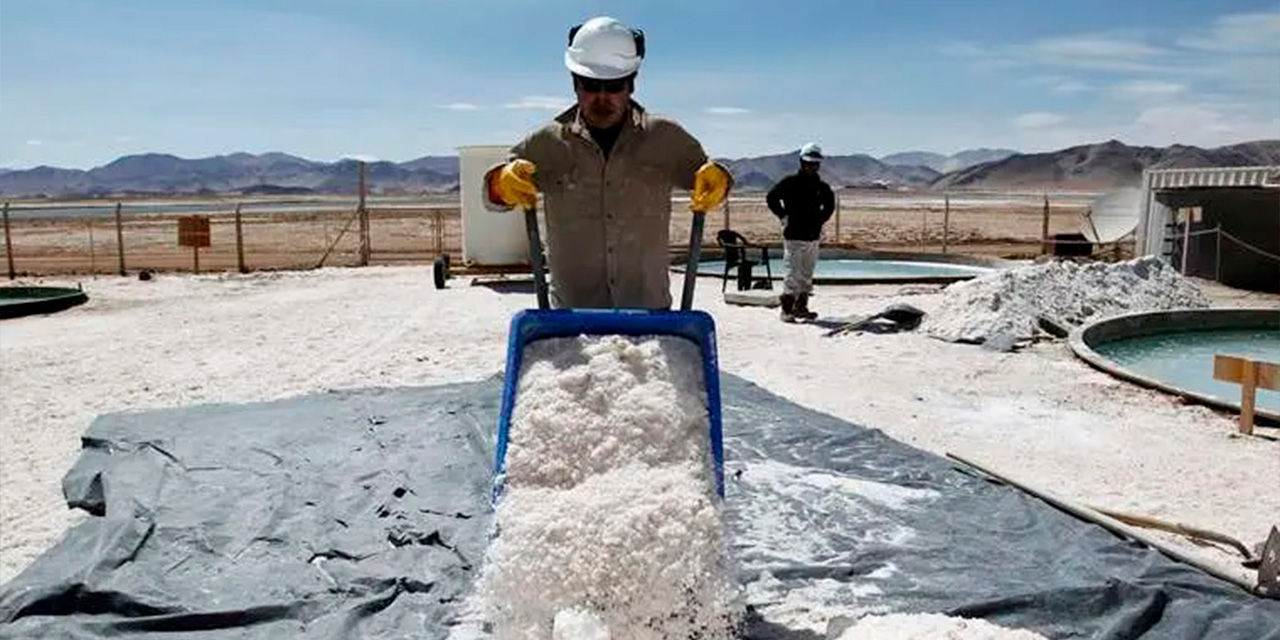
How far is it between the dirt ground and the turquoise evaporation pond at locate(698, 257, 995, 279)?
2.15m

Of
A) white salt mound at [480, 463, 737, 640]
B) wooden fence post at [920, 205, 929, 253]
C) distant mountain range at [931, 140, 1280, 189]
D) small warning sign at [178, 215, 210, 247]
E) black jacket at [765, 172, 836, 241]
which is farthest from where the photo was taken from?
distant mountain range at [931, 140, 1280, 189]

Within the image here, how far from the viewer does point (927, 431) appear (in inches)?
233

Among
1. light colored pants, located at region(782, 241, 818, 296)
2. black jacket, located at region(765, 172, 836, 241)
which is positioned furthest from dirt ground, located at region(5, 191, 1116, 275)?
black jacket, located at region(765, 172, 836, 241)

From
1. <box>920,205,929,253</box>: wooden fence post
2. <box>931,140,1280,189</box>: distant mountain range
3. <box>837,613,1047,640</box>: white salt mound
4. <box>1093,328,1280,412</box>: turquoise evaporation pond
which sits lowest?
<box>1093,328,1280,412</box>: turquoise evaporation pond

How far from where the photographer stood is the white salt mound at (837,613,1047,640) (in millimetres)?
2682

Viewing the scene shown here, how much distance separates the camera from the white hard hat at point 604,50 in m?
2.95

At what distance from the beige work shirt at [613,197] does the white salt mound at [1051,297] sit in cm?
597

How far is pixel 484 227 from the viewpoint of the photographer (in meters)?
13.2

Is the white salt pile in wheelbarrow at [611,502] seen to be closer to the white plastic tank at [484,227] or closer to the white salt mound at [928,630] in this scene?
the white salt mound at [928,630]

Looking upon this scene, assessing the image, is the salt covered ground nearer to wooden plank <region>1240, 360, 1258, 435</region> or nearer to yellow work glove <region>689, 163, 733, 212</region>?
wooden plank <region>1240, 360, 1258, 435</region>

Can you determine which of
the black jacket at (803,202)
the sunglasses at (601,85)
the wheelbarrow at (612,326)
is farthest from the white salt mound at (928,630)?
the black jacket at (803,202)

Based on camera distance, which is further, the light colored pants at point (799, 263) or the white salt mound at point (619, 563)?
the light colored pants at point (799, 263)

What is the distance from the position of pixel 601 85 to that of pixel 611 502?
1.26 meters

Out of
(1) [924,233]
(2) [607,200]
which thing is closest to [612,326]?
(2) [607,200]
